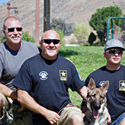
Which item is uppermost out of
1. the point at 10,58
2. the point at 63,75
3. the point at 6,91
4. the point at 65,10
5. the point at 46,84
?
the point at 65,10

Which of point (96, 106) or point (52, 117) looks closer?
point (96, 106)

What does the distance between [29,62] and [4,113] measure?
1.09m

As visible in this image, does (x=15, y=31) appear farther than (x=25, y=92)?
Yes

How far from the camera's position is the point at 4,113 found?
492cm

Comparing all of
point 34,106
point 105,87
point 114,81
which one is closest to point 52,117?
point 34,106

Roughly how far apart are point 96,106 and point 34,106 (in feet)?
3.38

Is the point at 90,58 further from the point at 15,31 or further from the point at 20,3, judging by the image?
the point at 20,3

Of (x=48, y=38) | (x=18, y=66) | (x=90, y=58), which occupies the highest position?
(x=48, y=38)

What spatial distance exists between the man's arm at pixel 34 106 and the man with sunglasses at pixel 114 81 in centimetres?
60

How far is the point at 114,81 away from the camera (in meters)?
4.54

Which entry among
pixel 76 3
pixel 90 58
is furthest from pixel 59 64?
pixel 76 3

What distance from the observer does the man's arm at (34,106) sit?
14.1ft

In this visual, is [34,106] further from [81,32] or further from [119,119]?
[81,32]

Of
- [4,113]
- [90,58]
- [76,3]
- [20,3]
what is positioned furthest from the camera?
[20,3]
